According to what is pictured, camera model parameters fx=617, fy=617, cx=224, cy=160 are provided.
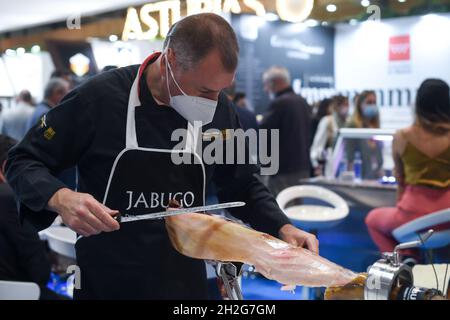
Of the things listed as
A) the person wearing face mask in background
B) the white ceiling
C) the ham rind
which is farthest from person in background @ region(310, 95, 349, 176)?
the ham rind

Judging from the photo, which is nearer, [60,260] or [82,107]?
[82,107]

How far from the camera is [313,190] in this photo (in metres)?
1.66

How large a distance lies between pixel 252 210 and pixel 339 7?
45 cm

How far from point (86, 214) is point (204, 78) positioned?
299 mm

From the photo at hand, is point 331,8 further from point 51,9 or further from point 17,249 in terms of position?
point 17,249

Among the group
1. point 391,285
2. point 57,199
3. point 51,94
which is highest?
point 51,94

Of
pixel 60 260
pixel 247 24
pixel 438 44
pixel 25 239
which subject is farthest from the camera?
pixel 60 260

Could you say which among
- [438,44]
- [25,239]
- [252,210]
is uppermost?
[438,44]

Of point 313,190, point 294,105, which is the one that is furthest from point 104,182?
point 294,105

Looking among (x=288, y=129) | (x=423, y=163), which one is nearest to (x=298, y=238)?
(x=288, y=129)

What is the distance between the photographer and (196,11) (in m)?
1.16

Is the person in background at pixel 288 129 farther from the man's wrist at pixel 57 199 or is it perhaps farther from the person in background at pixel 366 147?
the person in background at pixel 366 147

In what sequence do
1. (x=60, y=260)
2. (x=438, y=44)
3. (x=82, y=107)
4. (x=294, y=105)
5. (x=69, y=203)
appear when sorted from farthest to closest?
1. (x=60, y=260)
2. (x=438, y=44)
3. (x=294, y=105)
4. (x=82, y=107)
5. (x=69, y=203)
